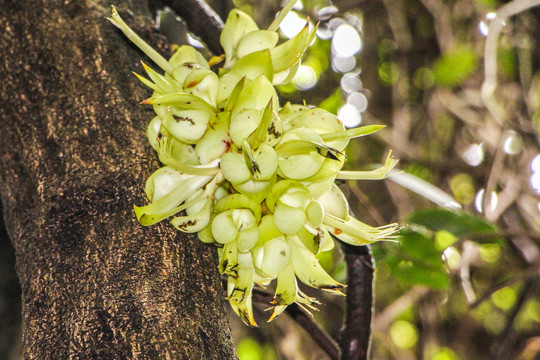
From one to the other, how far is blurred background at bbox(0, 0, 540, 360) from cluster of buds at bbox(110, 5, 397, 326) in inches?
47.6

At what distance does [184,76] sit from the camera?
612 millimetres

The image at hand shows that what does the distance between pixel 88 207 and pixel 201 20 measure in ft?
1.44

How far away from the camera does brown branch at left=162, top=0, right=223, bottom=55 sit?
34.9 inches

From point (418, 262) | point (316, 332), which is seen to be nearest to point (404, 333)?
point (418, 262)

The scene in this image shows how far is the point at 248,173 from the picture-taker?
0.55 m

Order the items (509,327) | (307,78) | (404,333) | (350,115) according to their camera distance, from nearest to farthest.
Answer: (509,327), (350,115), (307,78), (404,333)

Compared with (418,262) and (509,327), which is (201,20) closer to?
(418,262)

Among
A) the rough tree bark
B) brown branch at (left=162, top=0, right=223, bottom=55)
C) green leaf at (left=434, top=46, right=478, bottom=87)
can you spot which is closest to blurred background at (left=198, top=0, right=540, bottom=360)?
green leaf at (left=434, top=46, right=478, bottom=87)

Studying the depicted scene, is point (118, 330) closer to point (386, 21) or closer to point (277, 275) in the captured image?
point (277, 275)

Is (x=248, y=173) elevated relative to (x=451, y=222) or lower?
elevated

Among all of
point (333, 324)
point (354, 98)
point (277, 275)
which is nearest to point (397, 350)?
point (333, 324)

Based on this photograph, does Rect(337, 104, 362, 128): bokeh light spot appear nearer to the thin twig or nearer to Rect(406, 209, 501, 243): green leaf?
Rect(406, 209, 501, 243): green leaf

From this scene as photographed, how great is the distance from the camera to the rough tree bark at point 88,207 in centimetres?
52

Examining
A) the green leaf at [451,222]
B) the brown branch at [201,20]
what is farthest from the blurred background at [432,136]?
the brown branch at [201,20]
